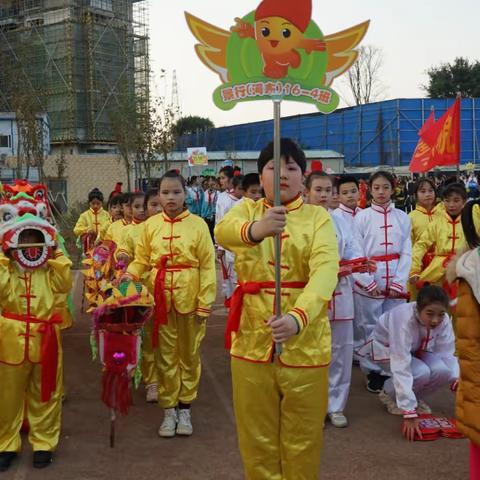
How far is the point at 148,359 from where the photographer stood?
559 centimetres

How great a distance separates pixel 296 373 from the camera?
3.09m

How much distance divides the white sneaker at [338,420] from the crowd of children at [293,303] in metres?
0.01

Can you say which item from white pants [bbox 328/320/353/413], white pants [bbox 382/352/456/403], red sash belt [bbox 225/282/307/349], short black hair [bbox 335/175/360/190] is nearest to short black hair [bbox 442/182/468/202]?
short black hair [bbox 335/175/360/190]

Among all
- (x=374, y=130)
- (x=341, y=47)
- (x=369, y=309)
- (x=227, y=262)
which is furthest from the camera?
(x=374, y=130)

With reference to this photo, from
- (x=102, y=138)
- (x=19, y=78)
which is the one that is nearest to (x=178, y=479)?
(x=19, y=78)

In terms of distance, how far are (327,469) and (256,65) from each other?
2.59m

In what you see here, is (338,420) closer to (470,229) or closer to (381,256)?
(381,256)

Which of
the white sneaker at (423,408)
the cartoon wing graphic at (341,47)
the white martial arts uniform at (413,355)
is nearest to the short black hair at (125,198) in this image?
the white martial arts uniform at (413,355)

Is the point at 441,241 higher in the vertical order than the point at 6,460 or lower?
higher

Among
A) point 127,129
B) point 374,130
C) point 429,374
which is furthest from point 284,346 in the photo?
point 374,130

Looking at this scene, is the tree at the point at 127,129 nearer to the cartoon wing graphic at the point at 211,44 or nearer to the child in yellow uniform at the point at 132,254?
the child in yellow uniform at the point at 132,254

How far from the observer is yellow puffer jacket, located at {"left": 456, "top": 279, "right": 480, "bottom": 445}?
9.46 ft

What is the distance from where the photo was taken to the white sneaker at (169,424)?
4.78 meters

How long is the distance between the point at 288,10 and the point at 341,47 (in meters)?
0.32
